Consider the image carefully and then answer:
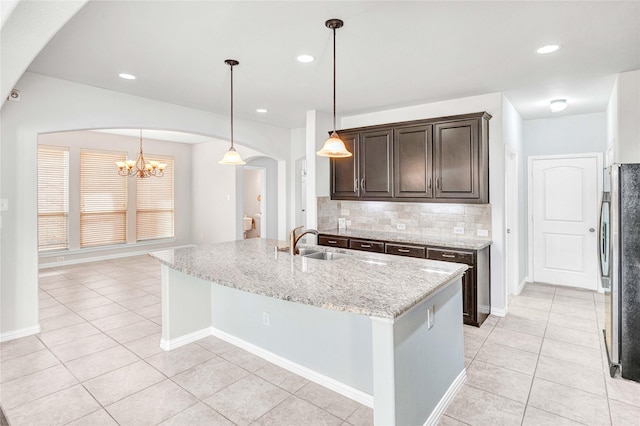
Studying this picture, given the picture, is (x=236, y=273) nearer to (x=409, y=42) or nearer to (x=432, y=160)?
(x=409, y=42)

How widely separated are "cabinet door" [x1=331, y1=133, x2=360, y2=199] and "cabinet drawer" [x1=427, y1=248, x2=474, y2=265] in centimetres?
146

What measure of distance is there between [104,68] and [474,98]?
13.4 ft

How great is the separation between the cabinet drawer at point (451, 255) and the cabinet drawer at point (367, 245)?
0.63m

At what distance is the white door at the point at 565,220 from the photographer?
5.00 metres

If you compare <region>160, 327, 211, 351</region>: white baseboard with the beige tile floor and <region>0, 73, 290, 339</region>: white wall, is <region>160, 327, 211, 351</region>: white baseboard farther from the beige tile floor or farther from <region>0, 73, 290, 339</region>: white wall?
<region>0, 73, 290, 339</region>: white wall

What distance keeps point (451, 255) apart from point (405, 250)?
1.77ft

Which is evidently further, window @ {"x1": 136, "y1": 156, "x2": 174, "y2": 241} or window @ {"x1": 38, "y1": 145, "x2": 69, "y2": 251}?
window @ {"x1": 136, "y1": 156, "x2": 174, "y2": 241}

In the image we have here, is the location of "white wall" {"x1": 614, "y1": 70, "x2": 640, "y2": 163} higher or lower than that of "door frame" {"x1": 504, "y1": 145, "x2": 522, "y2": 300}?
higher

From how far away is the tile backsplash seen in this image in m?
4.27

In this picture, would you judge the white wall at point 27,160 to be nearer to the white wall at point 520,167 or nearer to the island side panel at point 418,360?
the island side panel at point 418,360

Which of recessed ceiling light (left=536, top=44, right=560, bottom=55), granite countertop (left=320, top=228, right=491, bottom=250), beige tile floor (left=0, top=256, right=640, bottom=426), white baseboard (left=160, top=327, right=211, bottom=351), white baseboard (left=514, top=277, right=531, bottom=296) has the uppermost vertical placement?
recessed ceiling light (left=536, top=44, right=560, bottom=55)

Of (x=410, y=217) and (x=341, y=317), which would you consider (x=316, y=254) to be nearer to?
(x=341, y=317)

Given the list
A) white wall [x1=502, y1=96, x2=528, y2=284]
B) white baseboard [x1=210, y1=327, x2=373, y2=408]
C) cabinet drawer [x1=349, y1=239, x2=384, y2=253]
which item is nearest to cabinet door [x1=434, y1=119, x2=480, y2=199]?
white wall [x1=502, y1=96, x2=528, y2=284]

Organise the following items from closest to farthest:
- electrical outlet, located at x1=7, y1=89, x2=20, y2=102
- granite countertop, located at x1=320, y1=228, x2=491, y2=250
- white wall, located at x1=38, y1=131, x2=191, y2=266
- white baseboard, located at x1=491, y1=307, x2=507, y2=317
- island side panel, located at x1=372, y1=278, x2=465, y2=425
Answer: island side panel, located at x1=372, y1=278, x2=465, y2=425 → electrical outlet, located at x1=7, y1=89, x2=20, y2=102 → granite countertop, located at x1=320, y1=228, x2=491, y2=250 → white baseboard, located at x1=491, y1=307, x2=507, y2=317 → white wall, located at x1=38, y1=131, x2=191, y2=266
